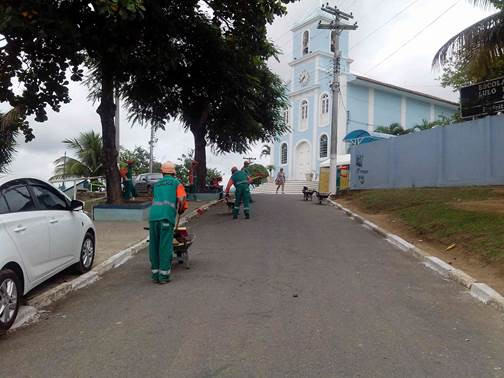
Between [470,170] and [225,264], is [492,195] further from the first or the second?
[225,264]

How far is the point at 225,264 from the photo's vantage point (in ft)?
28.8

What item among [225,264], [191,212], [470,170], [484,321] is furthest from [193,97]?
[484,321]

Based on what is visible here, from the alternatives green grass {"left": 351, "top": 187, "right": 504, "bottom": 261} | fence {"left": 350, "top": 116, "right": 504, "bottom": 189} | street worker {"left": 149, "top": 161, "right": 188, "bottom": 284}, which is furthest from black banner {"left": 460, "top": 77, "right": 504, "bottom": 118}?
street worker {"left": 149, "top": 161, "right": 188, "bottom": 284}

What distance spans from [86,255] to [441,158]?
15.0 metres

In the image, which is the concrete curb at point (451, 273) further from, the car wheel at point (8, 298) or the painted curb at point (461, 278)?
the car wheel at point (8, 298)

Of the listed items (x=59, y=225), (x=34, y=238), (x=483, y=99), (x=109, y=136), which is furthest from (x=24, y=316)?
(x=483, y=99)

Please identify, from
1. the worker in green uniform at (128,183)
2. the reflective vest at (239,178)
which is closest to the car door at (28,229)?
the reflective vest at (239,178)

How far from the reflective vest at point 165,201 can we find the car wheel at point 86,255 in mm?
1272

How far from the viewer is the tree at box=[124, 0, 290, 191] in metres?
14.2

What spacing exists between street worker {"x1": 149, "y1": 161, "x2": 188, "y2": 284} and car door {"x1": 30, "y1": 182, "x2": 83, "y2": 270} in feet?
3.57

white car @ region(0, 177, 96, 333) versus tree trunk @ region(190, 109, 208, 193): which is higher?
tree trunk @ region(190, 109, 208, 193)

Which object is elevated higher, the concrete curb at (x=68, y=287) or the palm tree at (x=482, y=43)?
the palm tree at (x=482, y=43)

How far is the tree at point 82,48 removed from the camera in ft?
37.9

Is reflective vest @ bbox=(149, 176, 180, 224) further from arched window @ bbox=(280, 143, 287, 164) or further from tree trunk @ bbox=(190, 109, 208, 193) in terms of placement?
arched window @ bbox=(280, 143, 287, 164)
